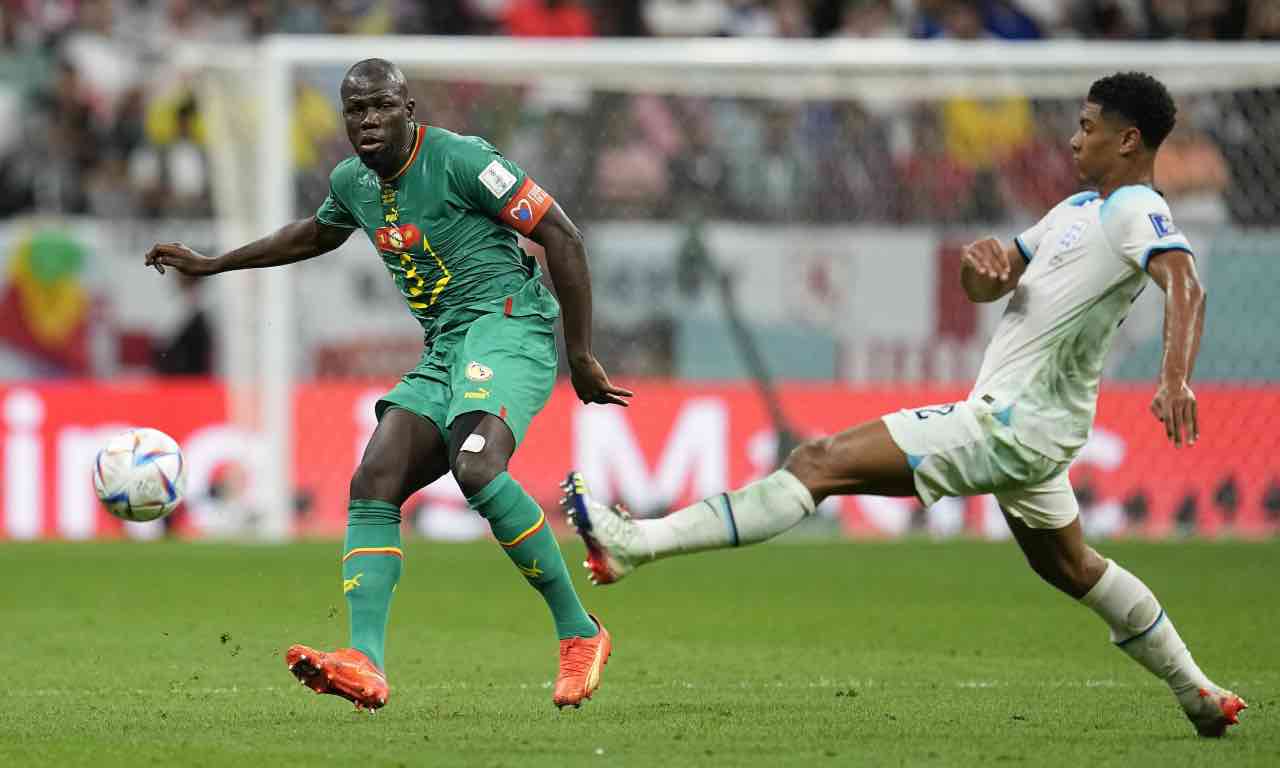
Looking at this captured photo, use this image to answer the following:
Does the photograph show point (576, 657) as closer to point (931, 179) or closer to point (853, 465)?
point (853, 465)

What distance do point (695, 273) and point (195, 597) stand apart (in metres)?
5.38

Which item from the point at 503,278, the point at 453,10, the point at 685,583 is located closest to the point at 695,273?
the point at 685,583

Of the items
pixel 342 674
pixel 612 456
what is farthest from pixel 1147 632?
pixel 612 456

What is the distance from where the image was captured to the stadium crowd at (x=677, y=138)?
14688 millimetres

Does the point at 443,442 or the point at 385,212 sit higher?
the point at 385,212

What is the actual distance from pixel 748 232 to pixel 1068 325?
892cm

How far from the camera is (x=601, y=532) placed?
5715 mm

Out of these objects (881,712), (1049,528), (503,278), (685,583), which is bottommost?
(685,583)

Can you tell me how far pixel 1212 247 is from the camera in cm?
1434

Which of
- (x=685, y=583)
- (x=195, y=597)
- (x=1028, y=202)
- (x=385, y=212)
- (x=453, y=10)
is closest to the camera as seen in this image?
(x=385, y=212)

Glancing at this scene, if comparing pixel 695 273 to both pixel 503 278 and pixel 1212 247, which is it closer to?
pixel 1212 247

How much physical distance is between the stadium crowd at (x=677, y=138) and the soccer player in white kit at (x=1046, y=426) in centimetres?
871

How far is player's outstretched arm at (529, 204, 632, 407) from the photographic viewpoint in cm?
648

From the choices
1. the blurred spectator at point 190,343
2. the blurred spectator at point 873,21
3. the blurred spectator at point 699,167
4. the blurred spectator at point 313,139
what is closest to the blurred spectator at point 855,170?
the blurred spectator at point 699,167
